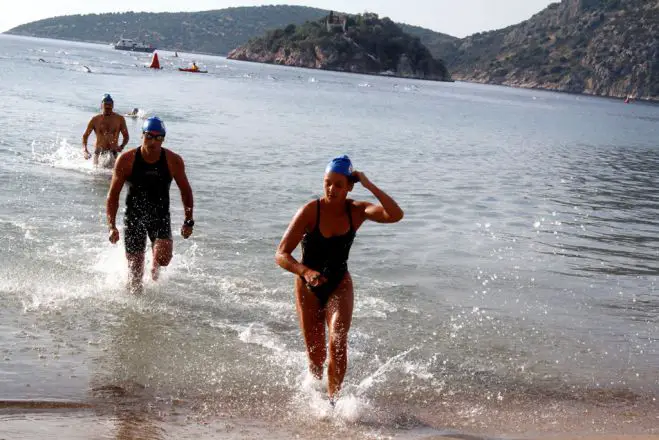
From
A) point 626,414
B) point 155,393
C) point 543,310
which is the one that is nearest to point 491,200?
point 543,310

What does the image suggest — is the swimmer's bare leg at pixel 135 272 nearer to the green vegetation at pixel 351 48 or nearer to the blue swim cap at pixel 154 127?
the blue swim cap at pixel 154 127

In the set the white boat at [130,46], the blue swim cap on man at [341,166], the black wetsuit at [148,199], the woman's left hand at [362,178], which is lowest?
the white boat at [130,46]

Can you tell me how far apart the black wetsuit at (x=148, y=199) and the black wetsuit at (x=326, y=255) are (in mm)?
2198

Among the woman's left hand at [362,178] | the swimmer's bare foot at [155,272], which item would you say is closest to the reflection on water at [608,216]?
the swimmer's bare foot at [155,272]

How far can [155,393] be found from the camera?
239 inches

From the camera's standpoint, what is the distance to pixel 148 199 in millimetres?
7750

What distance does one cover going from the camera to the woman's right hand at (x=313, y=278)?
5.41 meters

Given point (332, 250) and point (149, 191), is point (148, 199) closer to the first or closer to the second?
point (149, 191)

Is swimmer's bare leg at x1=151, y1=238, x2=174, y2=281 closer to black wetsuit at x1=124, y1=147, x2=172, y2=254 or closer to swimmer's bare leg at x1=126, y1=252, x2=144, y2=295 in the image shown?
black wetsuit at x1=124, y1=147, x2=172, y2=254

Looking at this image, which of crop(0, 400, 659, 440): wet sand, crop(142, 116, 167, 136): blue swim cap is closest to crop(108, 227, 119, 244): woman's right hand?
crop(142, 116, 167, 136): blue swim cap

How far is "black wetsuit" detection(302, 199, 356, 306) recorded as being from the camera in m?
5.89

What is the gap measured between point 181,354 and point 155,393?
92 cm

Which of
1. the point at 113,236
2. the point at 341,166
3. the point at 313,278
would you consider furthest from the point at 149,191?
the point at 313,278

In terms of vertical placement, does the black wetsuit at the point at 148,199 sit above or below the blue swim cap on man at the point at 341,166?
below
